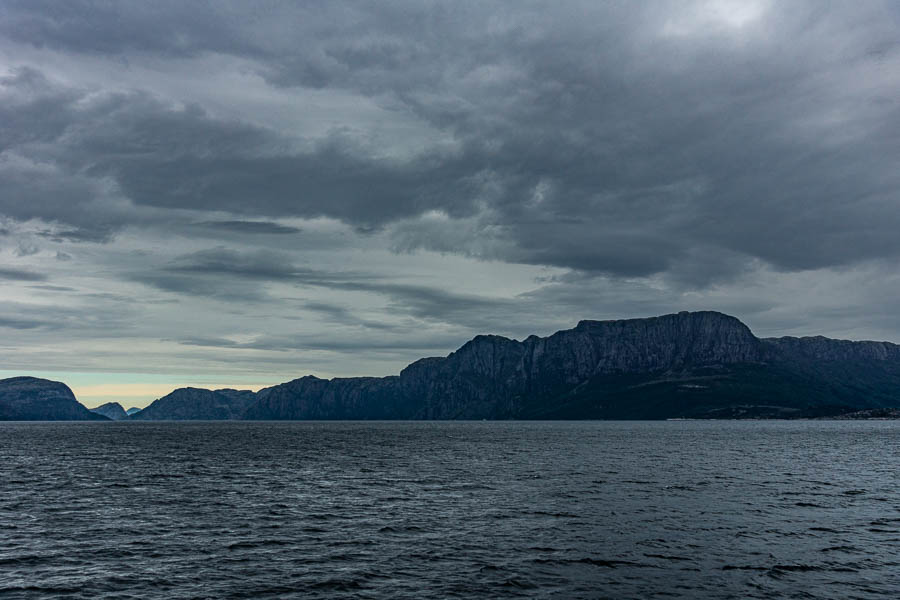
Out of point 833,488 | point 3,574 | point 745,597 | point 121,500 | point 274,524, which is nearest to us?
point 745,597

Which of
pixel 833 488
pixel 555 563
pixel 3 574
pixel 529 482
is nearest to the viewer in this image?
pixel 3 574

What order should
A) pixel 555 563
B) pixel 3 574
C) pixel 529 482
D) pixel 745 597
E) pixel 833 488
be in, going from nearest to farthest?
1. pixel 745 597
2. pixel 3 574
3. pixel 555 563
4. pixel 833 488
5. pixel 529 482

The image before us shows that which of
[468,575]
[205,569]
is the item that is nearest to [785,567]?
[468,575]

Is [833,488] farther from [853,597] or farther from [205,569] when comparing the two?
[205,569]

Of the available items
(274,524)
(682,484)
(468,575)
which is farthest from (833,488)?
(274,524)

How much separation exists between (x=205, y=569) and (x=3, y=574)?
11.5m

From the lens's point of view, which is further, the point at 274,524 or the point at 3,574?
the point at 274,524

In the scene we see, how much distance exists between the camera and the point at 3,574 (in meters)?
38.5

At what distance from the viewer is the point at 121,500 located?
6838 centimetres

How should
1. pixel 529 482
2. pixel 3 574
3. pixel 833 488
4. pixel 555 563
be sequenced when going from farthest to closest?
pixel 529 482 < pixel 833 488 < pixel 555 563 < pixel 3 574

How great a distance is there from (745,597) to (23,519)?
57.4 metres

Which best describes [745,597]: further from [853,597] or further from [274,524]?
[274,524]

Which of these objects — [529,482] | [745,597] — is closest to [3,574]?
[745,597]

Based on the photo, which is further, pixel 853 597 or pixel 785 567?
pixel 785 567
